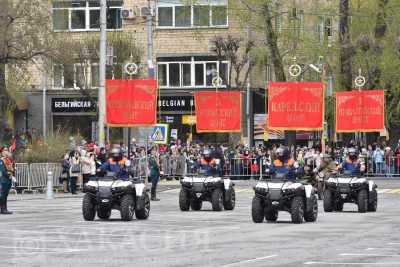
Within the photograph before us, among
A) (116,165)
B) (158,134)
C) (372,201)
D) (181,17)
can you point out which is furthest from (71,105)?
(116,165)

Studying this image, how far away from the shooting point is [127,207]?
27.4 metres

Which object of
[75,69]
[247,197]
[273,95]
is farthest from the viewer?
[75,69]

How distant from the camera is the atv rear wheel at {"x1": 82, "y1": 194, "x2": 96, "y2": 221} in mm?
27564

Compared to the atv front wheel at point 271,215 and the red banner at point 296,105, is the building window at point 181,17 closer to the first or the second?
the red banner at point 296,105

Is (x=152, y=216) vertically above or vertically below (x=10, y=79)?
below

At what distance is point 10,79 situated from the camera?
5156cm

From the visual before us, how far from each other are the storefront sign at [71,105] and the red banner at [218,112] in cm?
2208

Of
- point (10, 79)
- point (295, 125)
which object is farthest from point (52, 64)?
point (295, 125)

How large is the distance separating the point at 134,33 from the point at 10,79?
16.9 meters

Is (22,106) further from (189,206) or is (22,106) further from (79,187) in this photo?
(189,206)

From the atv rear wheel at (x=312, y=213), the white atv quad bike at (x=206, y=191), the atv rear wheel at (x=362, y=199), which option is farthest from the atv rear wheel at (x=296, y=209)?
the white atv quad bike at (x=206, y=191)

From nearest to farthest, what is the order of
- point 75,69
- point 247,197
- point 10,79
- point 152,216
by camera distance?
point 152,216 → point 247,197 → point 10,79 → point 75,69

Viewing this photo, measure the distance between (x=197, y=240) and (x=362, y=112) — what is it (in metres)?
27.0

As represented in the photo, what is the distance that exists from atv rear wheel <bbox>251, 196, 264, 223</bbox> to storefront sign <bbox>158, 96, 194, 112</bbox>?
39.9 m
